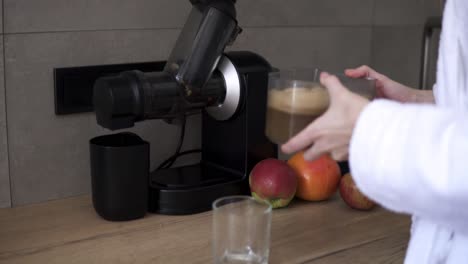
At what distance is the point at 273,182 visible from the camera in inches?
44.1

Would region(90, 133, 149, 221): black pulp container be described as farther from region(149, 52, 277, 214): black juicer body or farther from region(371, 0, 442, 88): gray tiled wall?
region(371, 0, 442, 88): gray tiled wall

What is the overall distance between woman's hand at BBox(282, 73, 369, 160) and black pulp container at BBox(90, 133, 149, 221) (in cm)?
36

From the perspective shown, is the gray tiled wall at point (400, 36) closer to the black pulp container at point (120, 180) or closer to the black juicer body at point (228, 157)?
the black juicer body at point (228, 157)

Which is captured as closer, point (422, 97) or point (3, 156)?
point (422, 97)

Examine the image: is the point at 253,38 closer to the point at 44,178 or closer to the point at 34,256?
the point at 44,178

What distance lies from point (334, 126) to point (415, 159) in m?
0.12

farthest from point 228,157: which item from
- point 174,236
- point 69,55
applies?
point 69,55

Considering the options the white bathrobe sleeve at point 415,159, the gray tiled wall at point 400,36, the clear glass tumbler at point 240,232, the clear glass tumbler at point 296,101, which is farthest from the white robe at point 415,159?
the gray tiled wall at point 400,36

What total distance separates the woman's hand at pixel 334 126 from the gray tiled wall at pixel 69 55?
0.54 m

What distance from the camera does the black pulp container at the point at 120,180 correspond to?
3.41 ft

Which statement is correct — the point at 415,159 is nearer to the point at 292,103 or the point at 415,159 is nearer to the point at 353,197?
the point at 292,103

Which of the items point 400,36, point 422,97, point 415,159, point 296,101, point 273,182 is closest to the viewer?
point 415,159

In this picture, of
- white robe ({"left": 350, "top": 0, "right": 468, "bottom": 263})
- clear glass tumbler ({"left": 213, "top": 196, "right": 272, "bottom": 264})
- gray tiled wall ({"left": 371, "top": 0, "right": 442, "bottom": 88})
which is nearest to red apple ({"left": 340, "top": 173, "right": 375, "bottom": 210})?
clear glass tumbler ({"left": 213, "top": 196, "right": 272, "bottom": 264})

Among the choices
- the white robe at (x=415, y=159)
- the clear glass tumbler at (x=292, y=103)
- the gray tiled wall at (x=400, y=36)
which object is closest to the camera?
the white robe at (x=415, y=159)
